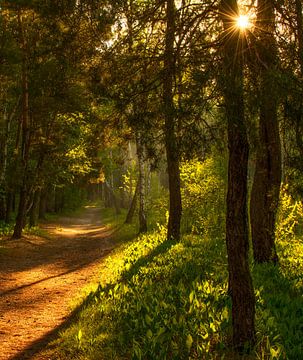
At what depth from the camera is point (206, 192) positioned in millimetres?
15875

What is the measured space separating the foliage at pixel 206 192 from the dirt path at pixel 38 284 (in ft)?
12.9

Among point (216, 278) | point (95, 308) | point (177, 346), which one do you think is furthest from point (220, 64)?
point (95, 308)

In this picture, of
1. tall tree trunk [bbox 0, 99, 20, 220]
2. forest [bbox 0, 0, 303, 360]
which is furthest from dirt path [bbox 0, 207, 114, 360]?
tall tree trunk [bbox 0, 99, 20, 220]

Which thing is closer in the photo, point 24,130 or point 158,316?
point 158,316

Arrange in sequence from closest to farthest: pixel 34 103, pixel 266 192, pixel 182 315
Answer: pixel 182 315 → pixel 266 192 → pixel 34 103

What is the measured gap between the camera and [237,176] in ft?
16.1

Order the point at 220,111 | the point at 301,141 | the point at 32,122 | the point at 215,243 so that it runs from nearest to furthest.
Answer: the point at 220,111 → the point at 301,141 → the point at 215,243 → the point at 32,122

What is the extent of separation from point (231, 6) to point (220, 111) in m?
1.33

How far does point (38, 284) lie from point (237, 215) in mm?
7804

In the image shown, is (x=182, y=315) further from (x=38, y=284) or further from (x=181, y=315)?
(x=38, y=284)

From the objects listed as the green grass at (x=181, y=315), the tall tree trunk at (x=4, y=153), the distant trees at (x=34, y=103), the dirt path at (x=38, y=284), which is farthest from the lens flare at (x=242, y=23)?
the tall tree trunk at (x=4, y=153)

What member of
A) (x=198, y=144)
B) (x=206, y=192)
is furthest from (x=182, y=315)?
(x=206, y=192)

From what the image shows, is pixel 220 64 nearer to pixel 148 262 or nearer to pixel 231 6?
pixel 231 6

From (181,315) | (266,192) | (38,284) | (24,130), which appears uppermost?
(24,130)
